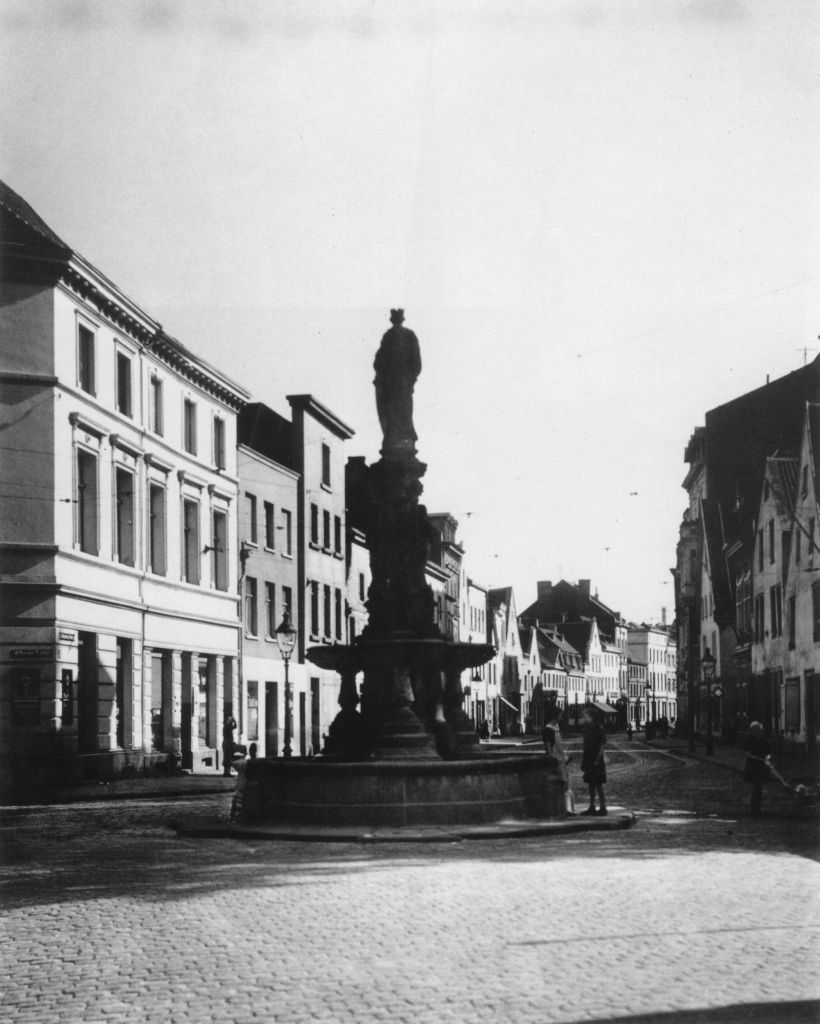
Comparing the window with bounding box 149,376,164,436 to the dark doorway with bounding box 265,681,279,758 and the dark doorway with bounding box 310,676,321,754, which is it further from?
the dark doorway with bounding box 310,676,321,754

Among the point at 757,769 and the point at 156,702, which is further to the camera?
the point at 156,702

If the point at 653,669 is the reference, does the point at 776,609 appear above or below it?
above

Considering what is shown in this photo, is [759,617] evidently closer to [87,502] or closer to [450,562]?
[87,502]

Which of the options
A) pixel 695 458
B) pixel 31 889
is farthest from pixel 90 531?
pixel 695 458

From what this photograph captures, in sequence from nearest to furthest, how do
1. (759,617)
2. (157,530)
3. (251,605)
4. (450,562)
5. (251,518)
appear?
(157,530), (251,518), (251,605), (759,617), (450,562)

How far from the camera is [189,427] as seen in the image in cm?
4212

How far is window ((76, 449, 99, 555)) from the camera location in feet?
108

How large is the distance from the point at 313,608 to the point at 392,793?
3746cm

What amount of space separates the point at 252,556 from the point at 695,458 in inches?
2179

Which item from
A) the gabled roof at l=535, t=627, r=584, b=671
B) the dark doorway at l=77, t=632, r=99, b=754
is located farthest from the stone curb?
the gabled roof at l=535, t=627, r=584, b=671

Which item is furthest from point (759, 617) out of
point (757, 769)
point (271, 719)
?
point (757, 769)

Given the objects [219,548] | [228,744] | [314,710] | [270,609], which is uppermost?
[219,548]

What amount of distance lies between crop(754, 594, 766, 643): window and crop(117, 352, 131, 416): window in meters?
29.3

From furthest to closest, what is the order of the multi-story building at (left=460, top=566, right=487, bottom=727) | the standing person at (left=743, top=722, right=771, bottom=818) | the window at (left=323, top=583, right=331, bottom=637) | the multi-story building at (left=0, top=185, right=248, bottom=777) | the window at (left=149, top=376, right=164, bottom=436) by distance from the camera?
the multi-story building at (left=460, top=566, right=487, bottom=727) → the window at (left=323, top=583, right=331, bottom=637) → the window at (left=149, top=376, right=164, bottom=436) → the multi-story building at (left=0, top=185, right=248, bottom=777) → the standing person at (left=743, top=722, right=771, bottom=818)
